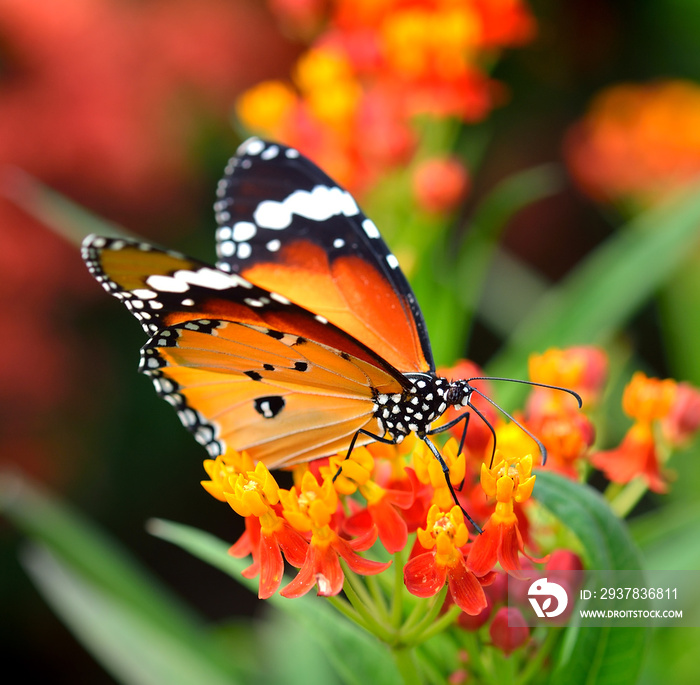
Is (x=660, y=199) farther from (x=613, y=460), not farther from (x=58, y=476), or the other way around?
(x=58, y=476)

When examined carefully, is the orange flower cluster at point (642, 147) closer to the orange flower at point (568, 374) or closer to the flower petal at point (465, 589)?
the orange flower at point (568, 374)

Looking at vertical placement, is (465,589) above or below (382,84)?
below

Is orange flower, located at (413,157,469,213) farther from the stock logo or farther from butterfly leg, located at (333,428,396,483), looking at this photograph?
the stock logo

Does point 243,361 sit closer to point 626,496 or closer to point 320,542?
point 320,542

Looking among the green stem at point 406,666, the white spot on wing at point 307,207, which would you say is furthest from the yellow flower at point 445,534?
the white spot on wing at point 307,207

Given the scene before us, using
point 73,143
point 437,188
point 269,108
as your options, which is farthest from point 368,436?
point 73,143

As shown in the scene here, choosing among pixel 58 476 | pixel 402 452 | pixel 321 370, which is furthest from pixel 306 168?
pixel 58 476
